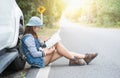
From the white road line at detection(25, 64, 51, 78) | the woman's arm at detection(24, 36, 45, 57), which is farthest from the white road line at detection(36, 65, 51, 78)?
the woman's arm at detection(24, 36, 45, 57)

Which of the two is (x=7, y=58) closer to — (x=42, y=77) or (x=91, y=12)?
(x=42, y=77)

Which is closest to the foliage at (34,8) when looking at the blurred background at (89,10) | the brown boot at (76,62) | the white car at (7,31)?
the blurred background at (89,10)

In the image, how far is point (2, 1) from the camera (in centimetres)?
660

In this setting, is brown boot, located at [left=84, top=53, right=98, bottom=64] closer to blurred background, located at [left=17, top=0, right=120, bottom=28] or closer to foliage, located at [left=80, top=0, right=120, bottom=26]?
blurred background, located at [left=17, top=0, right=120, bottom=28]

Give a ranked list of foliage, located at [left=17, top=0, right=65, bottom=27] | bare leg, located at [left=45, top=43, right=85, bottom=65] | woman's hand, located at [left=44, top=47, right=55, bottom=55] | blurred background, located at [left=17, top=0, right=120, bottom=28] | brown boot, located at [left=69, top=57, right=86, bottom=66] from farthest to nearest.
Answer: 1. blurred background, located at [left=17, top=0, right=120, bottom=28]
2. foliage, located at [left=17, top=0, right=65, bottom=27]
3. brown boot, located at [left=69, top=57, right=86, bottom=66]
4. bare leg, located at [left=45, top=43, right=85, bottom=65]
5. woman's hand, located at [left=44, top=47, right=55, bottom=55]

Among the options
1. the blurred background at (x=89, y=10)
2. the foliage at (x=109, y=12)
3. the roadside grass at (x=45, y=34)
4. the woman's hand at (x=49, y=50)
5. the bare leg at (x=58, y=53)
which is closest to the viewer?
the woman's hand at (x=49, y=50)

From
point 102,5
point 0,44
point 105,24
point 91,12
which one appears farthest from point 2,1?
point 91,12

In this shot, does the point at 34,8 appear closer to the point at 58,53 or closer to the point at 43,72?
the point at 58,53

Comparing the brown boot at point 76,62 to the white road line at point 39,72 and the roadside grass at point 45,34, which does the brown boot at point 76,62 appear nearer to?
the white road line at point 39,72

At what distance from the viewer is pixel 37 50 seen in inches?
354

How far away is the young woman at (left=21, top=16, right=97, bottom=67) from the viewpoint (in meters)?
8.80

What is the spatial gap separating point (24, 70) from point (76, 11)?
109m

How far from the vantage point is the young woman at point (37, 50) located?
28.9ft

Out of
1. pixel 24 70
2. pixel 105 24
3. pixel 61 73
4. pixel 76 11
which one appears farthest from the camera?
pixel 76 11
